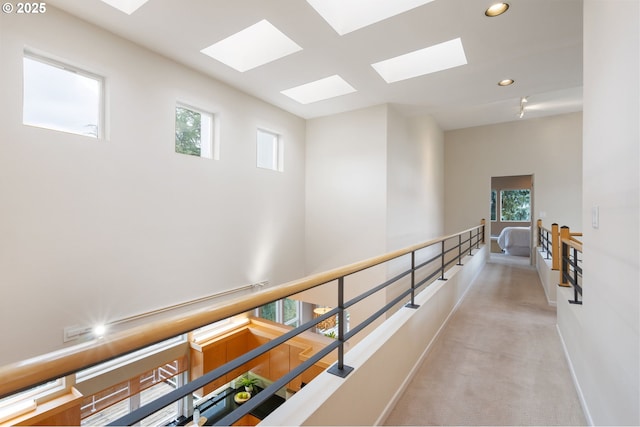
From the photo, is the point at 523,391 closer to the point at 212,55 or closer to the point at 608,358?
the point at 608,358

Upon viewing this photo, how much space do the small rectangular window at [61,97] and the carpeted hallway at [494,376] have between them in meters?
3.69

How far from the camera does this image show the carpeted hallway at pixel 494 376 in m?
1.74

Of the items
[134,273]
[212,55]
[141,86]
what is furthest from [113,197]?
[212,55]

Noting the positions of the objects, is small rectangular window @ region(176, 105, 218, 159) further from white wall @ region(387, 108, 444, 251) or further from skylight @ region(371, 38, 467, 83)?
white wall @ region(387, 108, 444, 251)

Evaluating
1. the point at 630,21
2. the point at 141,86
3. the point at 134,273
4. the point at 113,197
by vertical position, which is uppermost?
the point at 141,86

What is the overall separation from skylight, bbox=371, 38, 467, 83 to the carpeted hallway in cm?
307

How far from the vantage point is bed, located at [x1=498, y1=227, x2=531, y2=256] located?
7895mm

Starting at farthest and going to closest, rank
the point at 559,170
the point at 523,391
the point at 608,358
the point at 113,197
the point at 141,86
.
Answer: the point at 559,170 → the point at 141,86 → the point at 113,197 → the point at 523,391 → the point at 608,358

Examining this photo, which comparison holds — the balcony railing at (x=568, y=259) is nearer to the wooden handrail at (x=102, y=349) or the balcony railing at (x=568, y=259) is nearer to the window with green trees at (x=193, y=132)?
the wooden handrail at (x=102, y=349)

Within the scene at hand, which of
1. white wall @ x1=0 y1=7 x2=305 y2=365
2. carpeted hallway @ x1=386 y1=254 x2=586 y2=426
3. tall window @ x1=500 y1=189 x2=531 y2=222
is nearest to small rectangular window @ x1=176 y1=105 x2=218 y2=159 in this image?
white wall @ x1=0 y1=7 x2=305 y2=365

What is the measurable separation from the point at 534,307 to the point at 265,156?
4.56 meters

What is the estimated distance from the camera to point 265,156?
4.98m

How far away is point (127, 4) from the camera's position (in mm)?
2621

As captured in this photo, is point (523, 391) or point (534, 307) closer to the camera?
point (523, 391)
